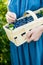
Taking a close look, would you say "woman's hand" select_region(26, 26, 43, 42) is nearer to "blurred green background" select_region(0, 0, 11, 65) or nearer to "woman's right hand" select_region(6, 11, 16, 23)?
"woman's right hand" select_region(6, 11, 16, 23)

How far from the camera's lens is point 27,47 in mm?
1723

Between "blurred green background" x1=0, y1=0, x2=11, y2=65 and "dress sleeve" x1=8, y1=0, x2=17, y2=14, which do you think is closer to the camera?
"dress sleeve" x1=8, y1=0, x2=17, y2=14

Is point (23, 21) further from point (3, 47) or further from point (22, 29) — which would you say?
point (3, 47)

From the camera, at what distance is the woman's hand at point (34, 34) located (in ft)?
5.11

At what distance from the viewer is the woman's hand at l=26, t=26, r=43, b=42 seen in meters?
1.56

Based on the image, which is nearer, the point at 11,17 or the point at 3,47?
the point at 11,17

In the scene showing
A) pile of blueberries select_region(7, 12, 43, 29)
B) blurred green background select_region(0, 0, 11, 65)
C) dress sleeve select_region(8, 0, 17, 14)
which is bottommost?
blurred green background select_region(0, 0, 11, 65)

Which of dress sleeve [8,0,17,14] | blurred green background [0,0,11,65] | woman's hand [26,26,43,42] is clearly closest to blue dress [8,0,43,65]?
dress sleeve [8,0,17,14]

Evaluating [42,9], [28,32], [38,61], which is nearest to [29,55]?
[38,61]

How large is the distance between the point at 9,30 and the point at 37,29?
204mm

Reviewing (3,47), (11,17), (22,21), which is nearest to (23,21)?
(22,21)

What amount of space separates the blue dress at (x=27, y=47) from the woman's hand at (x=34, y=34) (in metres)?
0.10

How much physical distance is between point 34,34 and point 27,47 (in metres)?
0.20

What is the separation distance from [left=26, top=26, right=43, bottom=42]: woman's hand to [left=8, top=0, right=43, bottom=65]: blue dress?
0.10 meters
